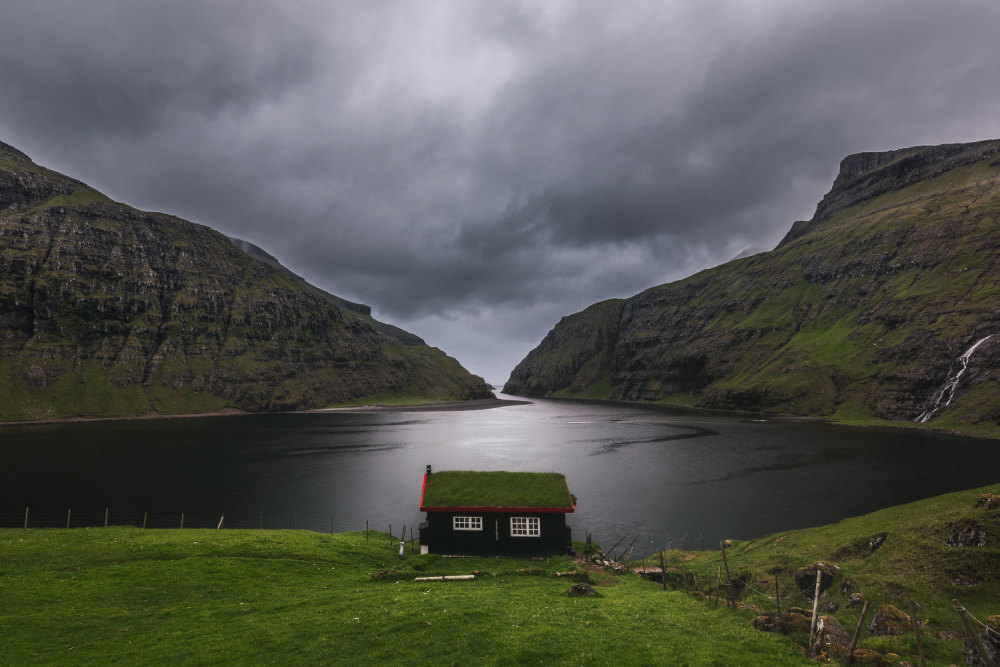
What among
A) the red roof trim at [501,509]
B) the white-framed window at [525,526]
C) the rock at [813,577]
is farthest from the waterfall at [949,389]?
the white-framed window at [525,526]

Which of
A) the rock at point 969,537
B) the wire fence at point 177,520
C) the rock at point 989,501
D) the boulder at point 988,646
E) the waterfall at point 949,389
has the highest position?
the waterfall at point 949,389

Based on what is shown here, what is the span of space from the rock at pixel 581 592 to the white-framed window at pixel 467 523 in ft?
48.6

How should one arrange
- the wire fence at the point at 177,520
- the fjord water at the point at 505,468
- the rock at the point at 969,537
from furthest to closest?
the fjord water at the point at 505,468 < the wire fence at the point at 177,520 < the rock at the point at 969,537

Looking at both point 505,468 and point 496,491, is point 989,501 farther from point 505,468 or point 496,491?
point 505,468

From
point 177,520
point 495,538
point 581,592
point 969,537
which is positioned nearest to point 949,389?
point 969,537

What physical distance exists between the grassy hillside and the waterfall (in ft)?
475

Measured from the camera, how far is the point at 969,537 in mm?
23969

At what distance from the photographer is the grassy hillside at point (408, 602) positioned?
1797 cm

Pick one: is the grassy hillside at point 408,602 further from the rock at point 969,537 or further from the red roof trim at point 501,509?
the red roof trim at point 501,509

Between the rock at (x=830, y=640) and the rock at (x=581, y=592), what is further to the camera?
the rock at (x=581, y=592)

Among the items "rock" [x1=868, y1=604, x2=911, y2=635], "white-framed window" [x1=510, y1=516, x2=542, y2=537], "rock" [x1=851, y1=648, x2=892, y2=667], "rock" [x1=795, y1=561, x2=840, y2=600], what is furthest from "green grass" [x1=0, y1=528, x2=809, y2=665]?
"rock" [x1=795, y1=561, x2=840, y2=600]

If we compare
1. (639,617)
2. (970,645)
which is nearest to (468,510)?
(639,617)

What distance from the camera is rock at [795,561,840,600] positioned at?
26.6 meters

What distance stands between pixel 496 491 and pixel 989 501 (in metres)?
33.9
